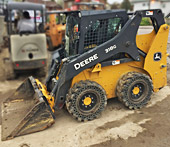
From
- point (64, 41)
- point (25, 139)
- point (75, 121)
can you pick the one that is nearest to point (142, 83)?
point (75, 121)

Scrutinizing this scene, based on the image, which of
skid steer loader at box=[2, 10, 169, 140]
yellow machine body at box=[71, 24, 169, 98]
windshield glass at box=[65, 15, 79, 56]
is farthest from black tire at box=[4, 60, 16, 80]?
yellow machine body at box=[71, 24, 169, 98]

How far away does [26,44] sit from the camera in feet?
19.8

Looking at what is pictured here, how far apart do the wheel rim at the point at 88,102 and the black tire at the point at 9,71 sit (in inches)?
139

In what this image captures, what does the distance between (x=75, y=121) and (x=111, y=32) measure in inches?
77.3

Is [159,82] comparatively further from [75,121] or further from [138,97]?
[75,121]

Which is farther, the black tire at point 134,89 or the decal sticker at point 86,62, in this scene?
the black tire at point 134,89

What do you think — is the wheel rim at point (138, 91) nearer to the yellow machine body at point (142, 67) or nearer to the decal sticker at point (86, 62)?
the yellow machine body at point (142, 67)

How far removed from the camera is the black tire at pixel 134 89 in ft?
13.7

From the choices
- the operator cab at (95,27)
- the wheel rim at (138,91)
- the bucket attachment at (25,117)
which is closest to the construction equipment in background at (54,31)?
Answer: the bucket attachment at (25,117)

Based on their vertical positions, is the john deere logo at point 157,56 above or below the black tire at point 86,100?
above

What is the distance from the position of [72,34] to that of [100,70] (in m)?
1.13

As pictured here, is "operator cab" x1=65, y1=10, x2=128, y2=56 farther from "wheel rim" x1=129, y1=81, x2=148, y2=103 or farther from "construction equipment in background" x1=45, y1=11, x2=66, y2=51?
"construction equipment in background" x1=45, y1=11, x2=66, y2=51

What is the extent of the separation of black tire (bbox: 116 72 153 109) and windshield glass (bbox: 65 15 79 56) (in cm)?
121

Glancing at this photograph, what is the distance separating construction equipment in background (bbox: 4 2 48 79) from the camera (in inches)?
236
